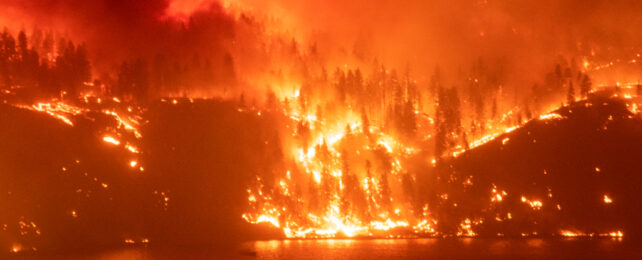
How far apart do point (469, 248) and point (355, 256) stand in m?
36.6

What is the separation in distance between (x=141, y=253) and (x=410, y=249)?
75.0 m

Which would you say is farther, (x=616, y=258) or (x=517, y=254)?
(x=517, y=254)

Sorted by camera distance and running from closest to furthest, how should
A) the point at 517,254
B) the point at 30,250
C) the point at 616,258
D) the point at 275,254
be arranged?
the point at 616,258
the point at 517,254
the point at 275,254
the point at 30,250

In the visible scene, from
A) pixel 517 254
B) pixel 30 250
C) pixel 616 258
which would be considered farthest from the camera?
pixel 30 250

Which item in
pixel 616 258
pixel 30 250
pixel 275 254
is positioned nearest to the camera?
pixel 616 258

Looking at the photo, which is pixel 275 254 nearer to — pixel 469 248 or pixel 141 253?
pixel 141 253

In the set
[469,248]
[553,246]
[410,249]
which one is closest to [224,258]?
[410,249]

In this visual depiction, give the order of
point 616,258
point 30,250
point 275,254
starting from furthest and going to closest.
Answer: point 30,250 → point 275,254 → point 616,258

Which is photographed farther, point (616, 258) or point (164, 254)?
point (164, 254)

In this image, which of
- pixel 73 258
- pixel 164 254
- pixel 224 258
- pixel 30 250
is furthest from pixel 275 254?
pixel 30 250

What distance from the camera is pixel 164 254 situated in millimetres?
188500

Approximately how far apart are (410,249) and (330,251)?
74.3ft

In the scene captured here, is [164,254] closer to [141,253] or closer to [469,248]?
[141,253]

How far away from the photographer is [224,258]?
17475 cm
